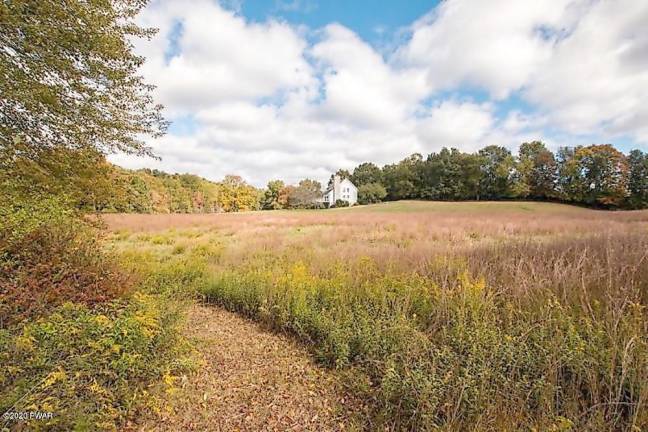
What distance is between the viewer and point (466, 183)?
2141 inches

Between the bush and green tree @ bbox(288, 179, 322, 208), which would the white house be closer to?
green tree @ bbox(288, 179, 322, 208)

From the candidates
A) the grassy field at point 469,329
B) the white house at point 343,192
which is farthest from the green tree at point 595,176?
the grassy field at point 469,329

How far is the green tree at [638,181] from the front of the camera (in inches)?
1483

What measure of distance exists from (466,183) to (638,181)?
22.4 meters

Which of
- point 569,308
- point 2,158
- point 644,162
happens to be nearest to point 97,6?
point 2,158

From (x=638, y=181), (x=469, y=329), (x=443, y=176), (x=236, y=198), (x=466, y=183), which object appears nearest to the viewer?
(x=469, y=329)

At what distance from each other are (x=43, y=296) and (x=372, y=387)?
4.20m

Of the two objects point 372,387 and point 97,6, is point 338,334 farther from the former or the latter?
point 97,6

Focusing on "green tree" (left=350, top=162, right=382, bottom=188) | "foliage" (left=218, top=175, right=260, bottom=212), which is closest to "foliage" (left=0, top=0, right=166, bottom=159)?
"foliage" (left=218, top=175, right=260, bottom=212)

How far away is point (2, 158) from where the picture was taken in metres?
4.45

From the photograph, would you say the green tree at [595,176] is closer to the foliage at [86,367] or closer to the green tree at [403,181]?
the green tree at [403,181]

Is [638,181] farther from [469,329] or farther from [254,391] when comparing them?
[254,391]

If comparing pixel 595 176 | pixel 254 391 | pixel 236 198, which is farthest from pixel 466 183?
pixel 254 391

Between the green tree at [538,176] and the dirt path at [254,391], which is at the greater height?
the green tree at [538,176]
